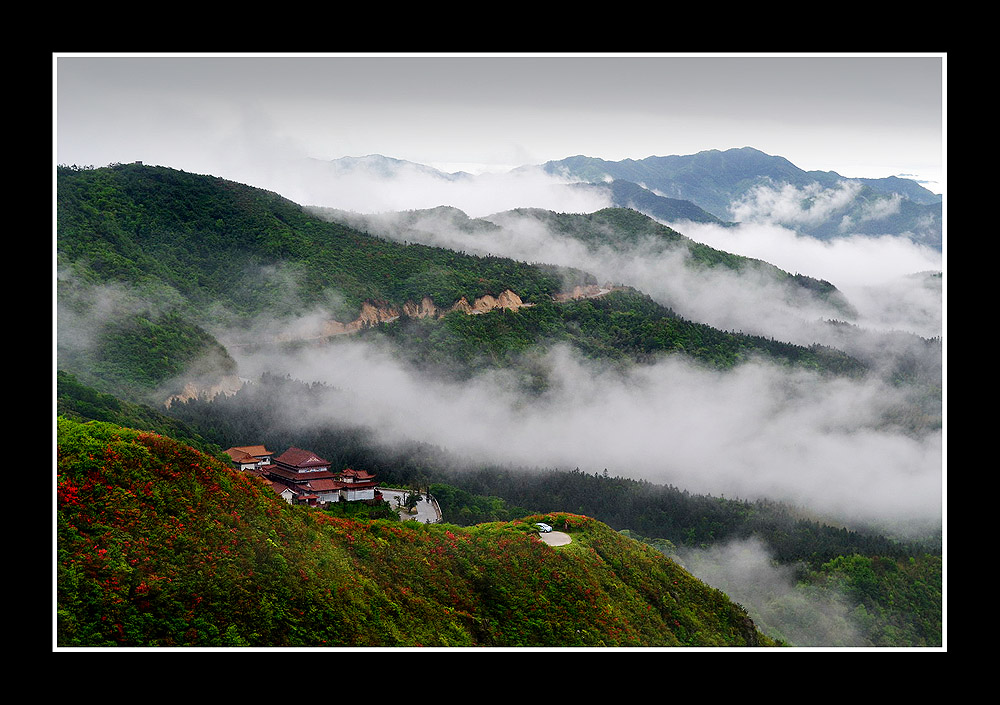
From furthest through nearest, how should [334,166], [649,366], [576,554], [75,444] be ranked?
[649,366]
[334,166]
[576,554]
[75,444]

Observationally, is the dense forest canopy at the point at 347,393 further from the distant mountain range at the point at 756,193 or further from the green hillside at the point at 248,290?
the distant mountain range at the point at 756,193

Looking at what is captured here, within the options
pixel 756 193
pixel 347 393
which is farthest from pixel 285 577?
pixel 756 193

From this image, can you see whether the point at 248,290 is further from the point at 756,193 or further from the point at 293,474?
the point at 756,193

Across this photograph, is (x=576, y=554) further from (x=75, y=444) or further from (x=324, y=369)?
(x=324, y=369)

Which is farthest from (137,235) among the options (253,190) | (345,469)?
(345,469)

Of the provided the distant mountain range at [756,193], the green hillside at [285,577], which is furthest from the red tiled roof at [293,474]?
the distant mountain range at [756,193]

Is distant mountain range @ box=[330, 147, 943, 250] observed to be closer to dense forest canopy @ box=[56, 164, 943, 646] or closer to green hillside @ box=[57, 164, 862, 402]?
green hillside @ box=[57, 164, 862, 402]
